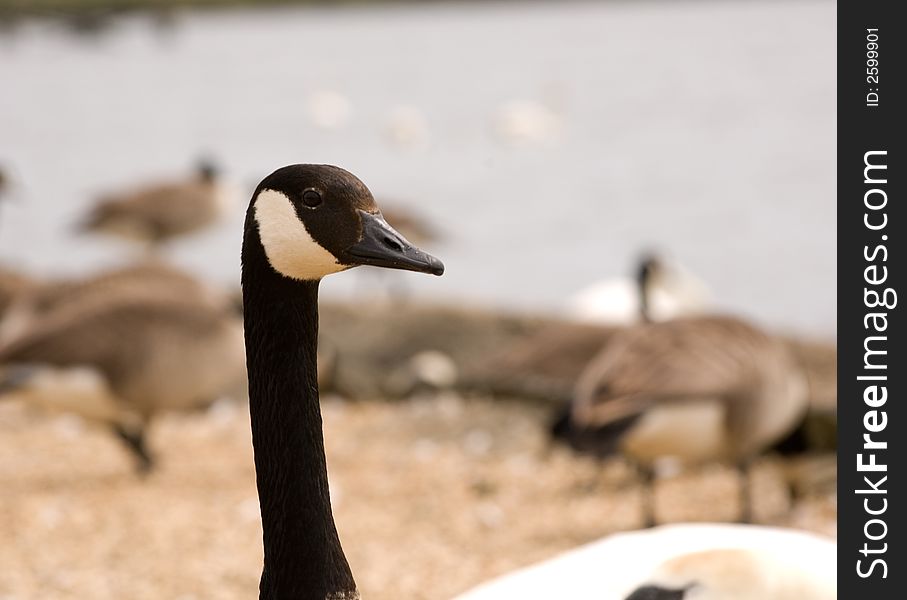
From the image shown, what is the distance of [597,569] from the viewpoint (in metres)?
2.74

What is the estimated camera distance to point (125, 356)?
5.73m

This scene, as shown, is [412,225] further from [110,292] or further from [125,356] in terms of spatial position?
[125,356]

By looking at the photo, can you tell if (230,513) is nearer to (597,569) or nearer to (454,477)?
(454,477)

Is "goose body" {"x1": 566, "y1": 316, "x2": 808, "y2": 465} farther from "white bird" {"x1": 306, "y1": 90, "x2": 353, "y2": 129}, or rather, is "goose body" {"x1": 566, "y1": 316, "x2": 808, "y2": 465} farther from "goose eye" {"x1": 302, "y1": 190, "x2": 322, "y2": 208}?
"white bird" {"x1": 306, "y1": 90, "x2": 353, "y2": 129}

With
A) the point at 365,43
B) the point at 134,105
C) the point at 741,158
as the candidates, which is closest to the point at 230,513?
the point at 741,158

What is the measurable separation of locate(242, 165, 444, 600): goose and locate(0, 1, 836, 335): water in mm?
7101

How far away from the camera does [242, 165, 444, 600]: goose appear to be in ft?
8.33

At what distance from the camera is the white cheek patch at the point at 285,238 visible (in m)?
2.53

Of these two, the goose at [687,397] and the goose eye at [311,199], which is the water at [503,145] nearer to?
the goose at [687,397]

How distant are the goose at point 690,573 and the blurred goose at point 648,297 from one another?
13.9ft

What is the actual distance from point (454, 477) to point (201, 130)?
14.1 metres

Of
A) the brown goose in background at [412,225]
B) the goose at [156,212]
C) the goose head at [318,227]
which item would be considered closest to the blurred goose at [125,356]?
the goose head at [318,227]

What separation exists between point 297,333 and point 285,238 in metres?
0.21

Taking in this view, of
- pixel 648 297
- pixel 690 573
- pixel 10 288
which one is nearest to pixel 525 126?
pixel 648 297
